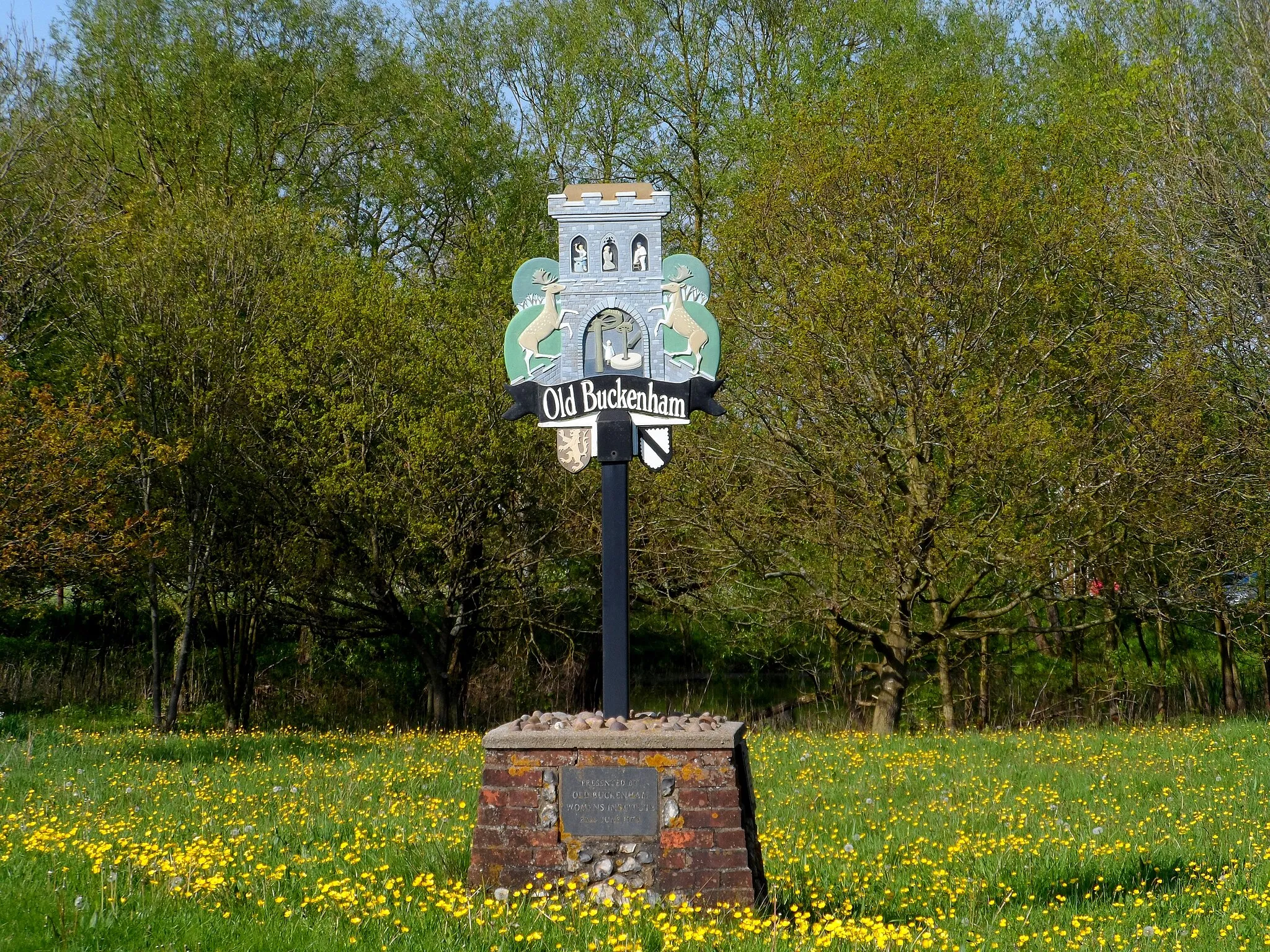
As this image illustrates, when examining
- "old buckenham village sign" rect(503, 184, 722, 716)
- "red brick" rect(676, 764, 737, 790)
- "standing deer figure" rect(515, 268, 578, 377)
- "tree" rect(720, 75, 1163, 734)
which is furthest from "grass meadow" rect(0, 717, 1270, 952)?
"tree" rect(720, 75, 1163, 734)

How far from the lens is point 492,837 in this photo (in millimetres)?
6945

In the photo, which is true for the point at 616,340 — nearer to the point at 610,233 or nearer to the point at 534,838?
the point at 610,233

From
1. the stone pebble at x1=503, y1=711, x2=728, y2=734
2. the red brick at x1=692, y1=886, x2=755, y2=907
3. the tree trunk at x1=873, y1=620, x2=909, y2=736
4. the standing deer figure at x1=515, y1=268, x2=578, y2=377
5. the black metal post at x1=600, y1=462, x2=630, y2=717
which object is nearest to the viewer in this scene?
the red brick at x1=692, y1=886, x2=755, y2=907

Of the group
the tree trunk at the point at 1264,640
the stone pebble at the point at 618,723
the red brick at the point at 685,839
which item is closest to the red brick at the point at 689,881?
the red brick at the point at 685,839

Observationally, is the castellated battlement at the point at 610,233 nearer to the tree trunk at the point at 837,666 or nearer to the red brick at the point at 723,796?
the red brick at the point at 723,796

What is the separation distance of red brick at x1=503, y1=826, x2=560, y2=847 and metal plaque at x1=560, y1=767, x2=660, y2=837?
0.37 feet

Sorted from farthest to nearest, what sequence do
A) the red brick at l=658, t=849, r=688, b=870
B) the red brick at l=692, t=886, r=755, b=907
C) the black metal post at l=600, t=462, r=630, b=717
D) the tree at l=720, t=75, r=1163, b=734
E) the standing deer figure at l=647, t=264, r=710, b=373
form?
the tree at l=720, t=75, r=1163, b=734, the standing deer figure at l=647, t=264, r=710, b=373, the black metal post at l=600, t=462, r=630, b=717, the red brick at l=658, t=849, r=688, b=870, the red brick at l=692, t=886, r=755, b=907

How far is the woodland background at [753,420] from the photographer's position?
1641 cm

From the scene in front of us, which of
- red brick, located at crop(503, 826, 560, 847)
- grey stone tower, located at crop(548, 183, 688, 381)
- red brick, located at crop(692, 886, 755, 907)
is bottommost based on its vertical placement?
A: red brick, located at crop(692, 886, 755, 907)

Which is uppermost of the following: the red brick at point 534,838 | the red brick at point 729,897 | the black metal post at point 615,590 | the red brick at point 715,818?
the black metal post at point 615,590

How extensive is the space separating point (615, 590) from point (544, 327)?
184cm

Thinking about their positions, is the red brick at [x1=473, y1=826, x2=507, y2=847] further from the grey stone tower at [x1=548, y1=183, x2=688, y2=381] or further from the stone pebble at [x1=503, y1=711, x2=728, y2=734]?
the grey stone tower at [x1=548, y1=183, x2=688, y2=381]

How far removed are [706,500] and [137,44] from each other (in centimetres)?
1730

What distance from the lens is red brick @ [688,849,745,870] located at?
6.73 metres
